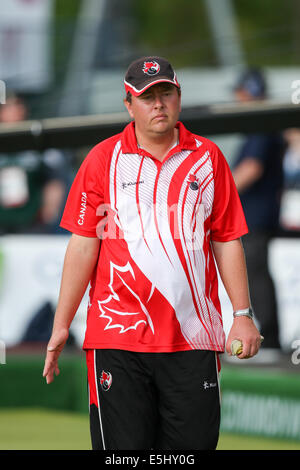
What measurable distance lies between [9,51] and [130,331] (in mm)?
7962

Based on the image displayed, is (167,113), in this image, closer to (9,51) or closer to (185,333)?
(185,333)

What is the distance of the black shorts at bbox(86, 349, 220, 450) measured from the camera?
12.9ft

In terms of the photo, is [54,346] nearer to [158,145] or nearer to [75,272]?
[75,272]

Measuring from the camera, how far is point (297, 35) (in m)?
13.0

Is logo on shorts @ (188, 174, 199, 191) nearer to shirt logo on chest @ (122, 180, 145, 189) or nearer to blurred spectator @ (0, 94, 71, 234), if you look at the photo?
shirt logo on chest @ (122, 180, 145, 189)

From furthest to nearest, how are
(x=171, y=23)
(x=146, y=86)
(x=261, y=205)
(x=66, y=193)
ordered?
(x=171, y=23) → (x=66, y=193) → (x=261, y=205) → (x=146, y=86)

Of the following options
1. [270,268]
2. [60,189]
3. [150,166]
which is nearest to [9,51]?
[60,189]

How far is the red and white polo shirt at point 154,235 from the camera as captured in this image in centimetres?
394

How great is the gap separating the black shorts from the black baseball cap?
106cm

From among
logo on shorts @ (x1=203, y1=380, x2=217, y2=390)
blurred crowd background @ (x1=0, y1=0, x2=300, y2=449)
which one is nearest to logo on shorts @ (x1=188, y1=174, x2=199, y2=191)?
logo on shorts @ (x1=203, y1=380, x2=217, y2=390)

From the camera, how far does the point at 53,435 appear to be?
745 centimetres

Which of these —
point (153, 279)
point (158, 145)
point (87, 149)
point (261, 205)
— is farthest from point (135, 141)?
point (87, 149)

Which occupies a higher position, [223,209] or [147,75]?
[147,75]

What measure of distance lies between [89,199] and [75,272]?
304mm
